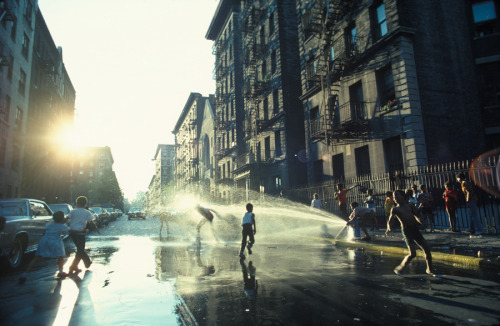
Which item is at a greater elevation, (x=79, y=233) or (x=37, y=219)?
(x=37, y=219)

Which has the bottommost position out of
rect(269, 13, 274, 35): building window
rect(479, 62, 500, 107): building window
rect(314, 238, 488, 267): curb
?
rect(314, 238, 488, 267): curb

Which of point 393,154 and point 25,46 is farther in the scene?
point 25,46

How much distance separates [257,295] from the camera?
484 centimetres

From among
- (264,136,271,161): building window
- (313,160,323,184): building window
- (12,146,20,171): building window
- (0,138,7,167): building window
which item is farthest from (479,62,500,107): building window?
(12,146,20,171): building window

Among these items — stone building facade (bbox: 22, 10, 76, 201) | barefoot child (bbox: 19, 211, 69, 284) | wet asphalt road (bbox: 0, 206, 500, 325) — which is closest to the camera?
wet asphalt road (bbox: 0, 206, 500, 325)

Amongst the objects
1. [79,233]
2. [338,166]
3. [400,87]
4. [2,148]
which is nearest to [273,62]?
[338,166]

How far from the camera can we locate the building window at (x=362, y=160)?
18106 millimetres

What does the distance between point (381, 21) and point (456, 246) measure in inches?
528

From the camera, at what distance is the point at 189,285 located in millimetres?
5676

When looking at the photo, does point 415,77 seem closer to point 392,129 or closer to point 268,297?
point 392,129

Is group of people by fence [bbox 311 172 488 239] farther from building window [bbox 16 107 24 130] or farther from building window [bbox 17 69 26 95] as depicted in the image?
building window [bbox 17 69 26 95]

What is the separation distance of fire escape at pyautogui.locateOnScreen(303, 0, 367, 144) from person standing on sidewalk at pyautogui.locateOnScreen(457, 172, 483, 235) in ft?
25.4

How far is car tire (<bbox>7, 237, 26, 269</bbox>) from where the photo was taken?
724cm

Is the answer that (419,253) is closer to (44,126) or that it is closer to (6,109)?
(6,109)
